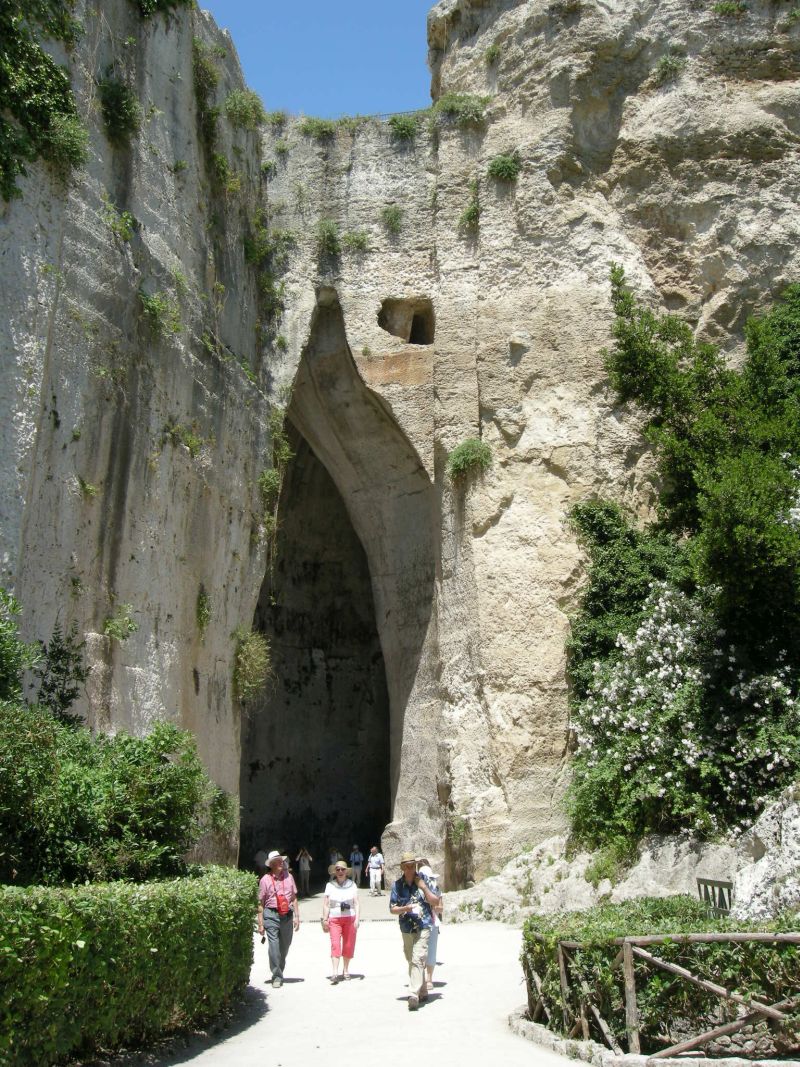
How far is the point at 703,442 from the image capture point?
16.6 m

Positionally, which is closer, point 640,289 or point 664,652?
point 664,652

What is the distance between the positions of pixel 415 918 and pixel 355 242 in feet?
53.0

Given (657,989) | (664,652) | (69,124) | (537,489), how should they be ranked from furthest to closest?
(537,489), (664,652), (69,124), (657,989)

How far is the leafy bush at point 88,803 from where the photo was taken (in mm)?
7672

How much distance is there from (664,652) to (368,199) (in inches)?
477

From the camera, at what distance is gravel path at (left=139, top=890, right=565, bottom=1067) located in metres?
6.95

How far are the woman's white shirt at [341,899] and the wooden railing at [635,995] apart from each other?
9.34 feet

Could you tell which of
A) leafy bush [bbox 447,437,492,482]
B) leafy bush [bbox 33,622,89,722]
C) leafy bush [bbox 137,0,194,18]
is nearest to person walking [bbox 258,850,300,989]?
leafy bush [bbox 33,622,89,722]

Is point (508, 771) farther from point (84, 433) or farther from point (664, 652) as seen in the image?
point (84, 433)

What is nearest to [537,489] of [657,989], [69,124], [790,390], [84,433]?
[790,390]

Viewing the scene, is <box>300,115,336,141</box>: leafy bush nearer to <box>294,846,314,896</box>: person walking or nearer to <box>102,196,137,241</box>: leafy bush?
<box>102,196,137,241</box>: leafy bush

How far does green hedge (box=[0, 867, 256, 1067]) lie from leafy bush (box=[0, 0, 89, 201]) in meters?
7.91

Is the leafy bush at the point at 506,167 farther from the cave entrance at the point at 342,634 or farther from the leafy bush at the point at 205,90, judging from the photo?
the leafy bush at the point at 205,90

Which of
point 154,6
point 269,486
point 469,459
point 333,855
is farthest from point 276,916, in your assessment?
point 333,855
